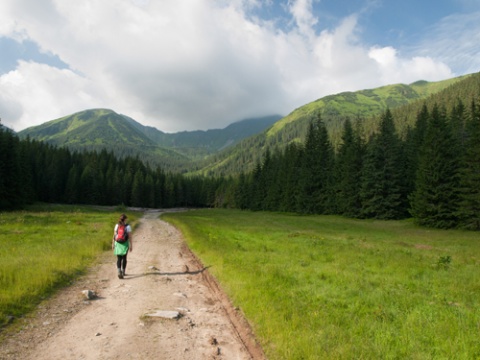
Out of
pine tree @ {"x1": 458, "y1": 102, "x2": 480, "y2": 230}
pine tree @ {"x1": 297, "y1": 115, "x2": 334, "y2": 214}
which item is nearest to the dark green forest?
pine tree @ {"x1": 458, "y1": 102, "x2": 480, "y2": 230}

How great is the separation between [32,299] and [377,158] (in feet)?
185

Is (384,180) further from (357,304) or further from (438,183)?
(357,304)

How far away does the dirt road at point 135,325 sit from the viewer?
591 cm

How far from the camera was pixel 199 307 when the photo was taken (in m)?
8.92

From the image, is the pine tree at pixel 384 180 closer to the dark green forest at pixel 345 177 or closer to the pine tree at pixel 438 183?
the dark green forest at pixel 345 177

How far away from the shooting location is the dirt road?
5.91m

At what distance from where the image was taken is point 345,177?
58.2 m

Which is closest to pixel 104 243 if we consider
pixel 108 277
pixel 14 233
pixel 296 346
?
pixel 108 277

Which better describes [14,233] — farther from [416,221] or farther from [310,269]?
[416,221]

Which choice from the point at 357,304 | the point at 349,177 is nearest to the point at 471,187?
the point at 349,177

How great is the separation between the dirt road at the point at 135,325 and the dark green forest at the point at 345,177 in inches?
1520

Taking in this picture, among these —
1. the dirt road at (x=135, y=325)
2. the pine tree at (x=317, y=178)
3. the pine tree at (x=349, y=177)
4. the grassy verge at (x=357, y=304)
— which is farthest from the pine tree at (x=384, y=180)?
the dirt road at (x=135, y=325)

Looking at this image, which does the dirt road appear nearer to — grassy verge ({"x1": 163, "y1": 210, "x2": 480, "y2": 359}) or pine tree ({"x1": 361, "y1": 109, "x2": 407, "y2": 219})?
grassy verge ({"x1": 163, "y1": 210, "x2": 480, "y2": 359})

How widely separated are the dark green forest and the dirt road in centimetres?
3861
